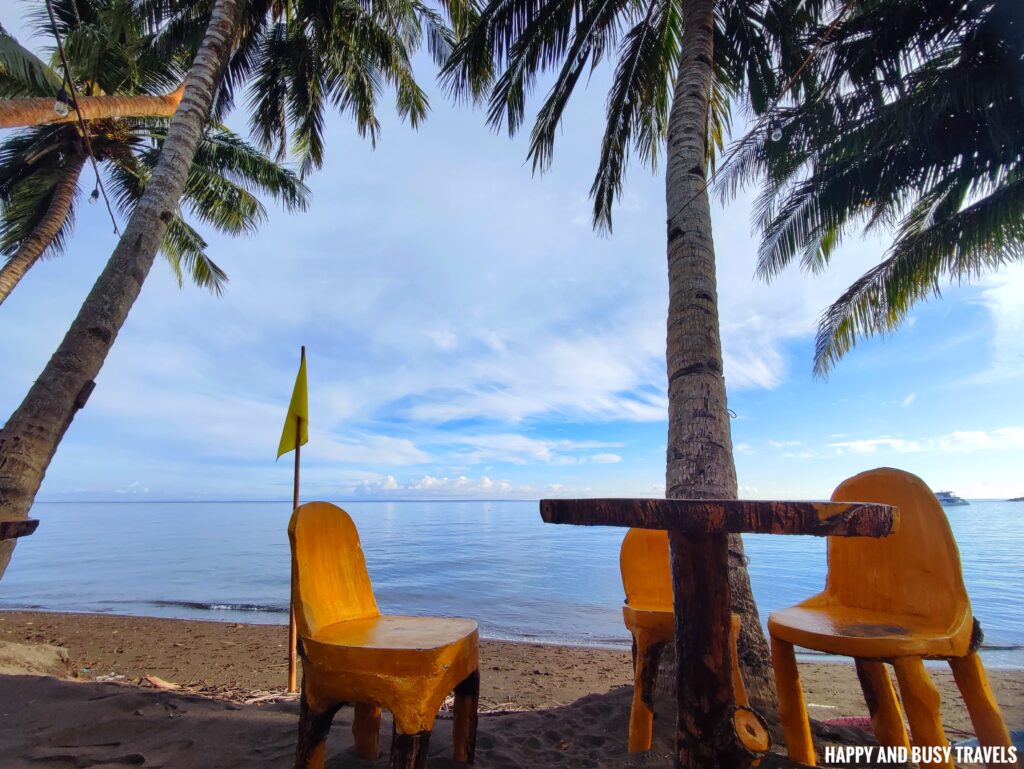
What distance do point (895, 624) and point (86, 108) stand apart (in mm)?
6725

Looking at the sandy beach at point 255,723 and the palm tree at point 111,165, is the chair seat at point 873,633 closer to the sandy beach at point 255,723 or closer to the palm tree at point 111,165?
the sandy beach at point 255,723

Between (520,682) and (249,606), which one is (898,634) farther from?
(249,606)

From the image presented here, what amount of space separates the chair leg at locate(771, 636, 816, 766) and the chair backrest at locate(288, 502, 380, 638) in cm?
157

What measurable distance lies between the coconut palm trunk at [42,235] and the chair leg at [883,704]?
11.5 meters

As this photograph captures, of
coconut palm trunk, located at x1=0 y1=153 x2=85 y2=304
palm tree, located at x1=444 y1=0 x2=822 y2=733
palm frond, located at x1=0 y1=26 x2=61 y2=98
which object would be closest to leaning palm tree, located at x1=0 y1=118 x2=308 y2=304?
coconut palm trunk, located at x1=0 y1=153 x2=85 y2=304

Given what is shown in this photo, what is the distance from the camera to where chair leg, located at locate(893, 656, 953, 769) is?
1561mm

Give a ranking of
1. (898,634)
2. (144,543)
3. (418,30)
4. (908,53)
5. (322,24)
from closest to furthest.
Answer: (898,634) → (908,53) → (322,24) → (418,30) → (144,543)

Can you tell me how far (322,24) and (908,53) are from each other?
25.1 ft

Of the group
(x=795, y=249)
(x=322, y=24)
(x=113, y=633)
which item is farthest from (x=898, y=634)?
(x=113, y=633)

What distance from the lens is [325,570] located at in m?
1.99

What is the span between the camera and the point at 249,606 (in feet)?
33.7

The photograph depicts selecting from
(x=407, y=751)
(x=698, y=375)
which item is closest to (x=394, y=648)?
(x=407, y=751)

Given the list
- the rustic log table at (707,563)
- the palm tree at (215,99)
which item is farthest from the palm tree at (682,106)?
the palm tree at (215,99)

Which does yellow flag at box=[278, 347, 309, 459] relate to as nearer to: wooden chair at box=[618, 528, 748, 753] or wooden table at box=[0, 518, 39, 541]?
wooden table at box=[0, 518, 39, 541]
